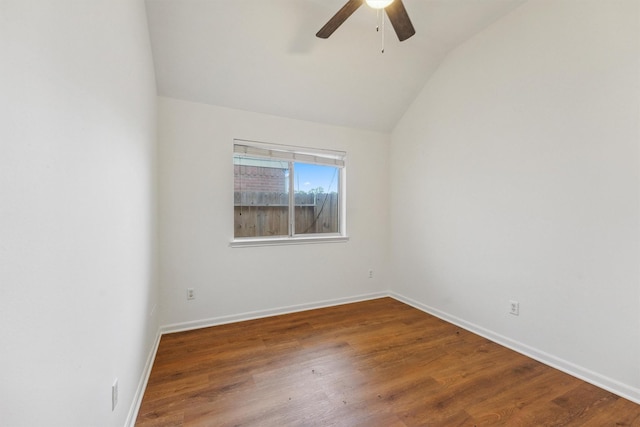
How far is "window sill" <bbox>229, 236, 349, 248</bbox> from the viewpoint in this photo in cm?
298

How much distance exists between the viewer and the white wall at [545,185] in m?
1.83

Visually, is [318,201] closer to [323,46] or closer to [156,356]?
[323,46]

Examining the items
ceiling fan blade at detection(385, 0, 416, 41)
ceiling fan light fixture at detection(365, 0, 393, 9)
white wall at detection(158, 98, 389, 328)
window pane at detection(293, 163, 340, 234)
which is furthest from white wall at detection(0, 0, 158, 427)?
window pane at detection(293, 163, 340, 234)

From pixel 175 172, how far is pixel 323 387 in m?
2.32

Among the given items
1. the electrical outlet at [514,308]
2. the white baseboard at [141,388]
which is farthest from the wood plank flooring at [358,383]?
the electrical outlet at [514,308]

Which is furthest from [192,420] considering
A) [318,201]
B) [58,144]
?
[318,201]

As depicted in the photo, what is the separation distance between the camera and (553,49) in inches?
84.2

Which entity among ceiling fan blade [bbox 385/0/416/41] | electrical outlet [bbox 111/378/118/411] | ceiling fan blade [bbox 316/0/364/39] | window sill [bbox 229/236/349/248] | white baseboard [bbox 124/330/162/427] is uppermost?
ceiling fan blade [bbox 316/0/364/39]

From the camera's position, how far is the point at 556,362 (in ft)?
6.98

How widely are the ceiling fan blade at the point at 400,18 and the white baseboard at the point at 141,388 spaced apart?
285 centimetres

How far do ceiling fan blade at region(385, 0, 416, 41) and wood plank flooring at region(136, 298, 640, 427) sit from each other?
248 cm

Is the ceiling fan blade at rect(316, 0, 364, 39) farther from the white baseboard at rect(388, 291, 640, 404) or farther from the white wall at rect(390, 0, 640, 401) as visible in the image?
the white baseboard at rect(388, 291, 640, 404)

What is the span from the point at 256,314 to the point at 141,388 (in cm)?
135

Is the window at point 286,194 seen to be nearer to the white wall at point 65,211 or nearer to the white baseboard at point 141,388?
the white baseboard at point 141,388
